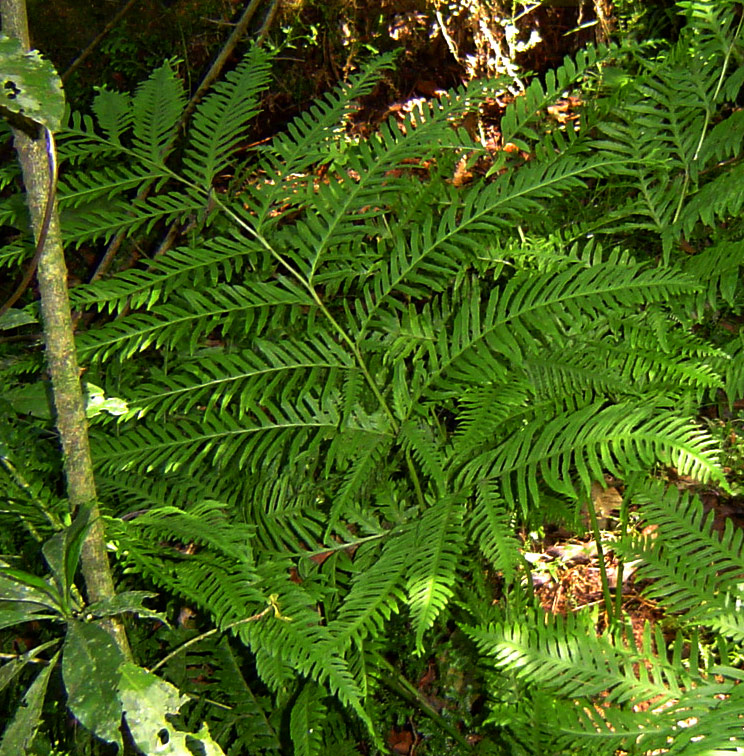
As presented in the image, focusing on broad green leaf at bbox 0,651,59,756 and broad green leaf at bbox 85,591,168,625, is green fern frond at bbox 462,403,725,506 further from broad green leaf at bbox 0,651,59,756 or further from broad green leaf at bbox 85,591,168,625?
broad green leaf at bbox 0,651,59,756

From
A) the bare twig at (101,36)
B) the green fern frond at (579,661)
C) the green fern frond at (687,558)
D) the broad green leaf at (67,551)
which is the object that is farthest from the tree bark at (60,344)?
the bare twig at (101,36)

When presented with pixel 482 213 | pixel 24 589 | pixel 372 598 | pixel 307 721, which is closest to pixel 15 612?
pixel 24 589

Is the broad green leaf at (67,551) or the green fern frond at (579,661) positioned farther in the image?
the green fern frond at (579,661)

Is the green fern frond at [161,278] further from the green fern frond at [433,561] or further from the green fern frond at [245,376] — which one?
the green fern frond at [433,561]

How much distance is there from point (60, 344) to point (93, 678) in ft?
1.58

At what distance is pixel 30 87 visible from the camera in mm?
911

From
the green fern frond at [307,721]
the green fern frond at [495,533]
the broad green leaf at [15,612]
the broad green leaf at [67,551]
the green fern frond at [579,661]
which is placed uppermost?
the broad green leaf at [67,551]

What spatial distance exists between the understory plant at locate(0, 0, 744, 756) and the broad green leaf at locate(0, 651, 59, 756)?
0.33m

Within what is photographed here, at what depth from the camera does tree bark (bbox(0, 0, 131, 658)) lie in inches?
41.4

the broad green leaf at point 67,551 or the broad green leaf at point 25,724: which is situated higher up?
the broad green leaf at point 67,551

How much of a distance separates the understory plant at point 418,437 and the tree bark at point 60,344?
0.17 meters

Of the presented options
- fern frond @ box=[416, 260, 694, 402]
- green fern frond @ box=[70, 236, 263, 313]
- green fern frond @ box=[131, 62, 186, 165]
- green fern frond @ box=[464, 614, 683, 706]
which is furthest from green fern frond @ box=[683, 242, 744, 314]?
green fern frond @ box=[131, 62, 186, 165]

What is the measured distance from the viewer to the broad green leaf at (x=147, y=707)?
1.03 metres

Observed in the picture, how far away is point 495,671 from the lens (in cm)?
178
